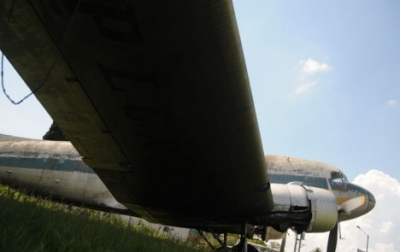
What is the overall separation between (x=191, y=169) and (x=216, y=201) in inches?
44.6

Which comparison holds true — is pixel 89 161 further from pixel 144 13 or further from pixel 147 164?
pixel 144 13

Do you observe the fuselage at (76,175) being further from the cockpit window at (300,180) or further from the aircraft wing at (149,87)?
the aircraft wing at (149,87)

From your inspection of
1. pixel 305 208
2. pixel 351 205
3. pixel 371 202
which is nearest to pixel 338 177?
pixel 371 202

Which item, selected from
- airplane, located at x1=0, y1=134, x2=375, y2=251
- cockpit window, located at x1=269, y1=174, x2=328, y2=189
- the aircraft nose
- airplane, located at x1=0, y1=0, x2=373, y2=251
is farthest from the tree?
airplane, located at x1=0, y1=0, x2=373, y2=251

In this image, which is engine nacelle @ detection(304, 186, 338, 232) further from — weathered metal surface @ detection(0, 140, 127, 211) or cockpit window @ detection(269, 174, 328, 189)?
weathered metal surface @ detection(0, 140, 127, 211)

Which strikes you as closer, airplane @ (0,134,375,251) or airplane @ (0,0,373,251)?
airplane @ (0,0,373,251)

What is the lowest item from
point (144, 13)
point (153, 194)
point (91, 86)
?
point (153, 194)

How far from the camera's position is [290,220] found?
6.40 meters

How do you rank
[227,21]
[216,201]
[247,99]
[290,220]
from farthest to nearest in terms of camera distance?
[290,220] → [216,201] → [247,99] → [227,21]

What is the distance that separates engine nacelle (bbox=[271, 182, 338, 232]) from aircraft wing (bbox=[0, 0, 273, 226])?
43.6 inches

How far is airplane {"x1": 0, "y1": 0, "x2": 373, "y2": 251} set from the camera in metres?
2.75

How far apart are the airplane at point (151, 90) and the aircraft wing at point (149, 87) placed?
1 centimetres

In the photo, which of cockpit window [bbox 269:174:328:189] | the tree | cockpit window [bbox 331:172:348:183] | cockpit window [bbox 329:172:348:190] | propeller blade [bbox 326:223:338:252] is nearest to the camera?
propeller blade [bbox 326:223:338:252]

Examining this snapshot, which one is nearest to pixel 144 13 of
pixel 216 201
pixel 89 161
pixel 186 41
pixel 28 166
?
pixel 186 41
